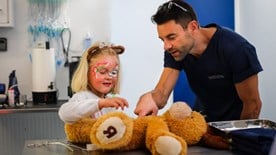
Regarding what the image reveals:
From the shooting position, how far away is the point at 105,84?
1.67 meters

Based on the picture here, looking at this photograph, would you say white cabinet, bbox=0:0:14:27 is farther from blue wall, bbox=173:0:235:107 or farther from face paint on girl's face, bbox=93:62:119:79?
face paint on girl's face, bbox=93:62:119:79

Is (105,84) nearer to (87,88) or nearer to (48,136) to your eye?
(87,88)

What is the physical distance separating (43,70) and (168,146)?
206 cm

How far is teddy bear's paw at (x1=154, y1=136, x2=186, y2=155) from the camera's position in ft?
3.40

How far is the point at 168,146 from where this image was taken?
1.04m

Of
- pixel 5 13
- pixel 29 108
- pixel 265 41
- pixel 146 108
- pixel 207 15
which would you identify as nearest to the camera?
pixel 146 108

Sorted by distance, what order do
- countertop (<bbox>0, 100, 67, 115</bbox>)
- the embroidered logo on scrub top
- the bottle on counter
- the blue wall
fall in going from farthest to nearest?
the blue wall
the bottle on counter
countertop (<bbox>0, 100, 67, 115</bbox>)
the embroidered logo on scrub top

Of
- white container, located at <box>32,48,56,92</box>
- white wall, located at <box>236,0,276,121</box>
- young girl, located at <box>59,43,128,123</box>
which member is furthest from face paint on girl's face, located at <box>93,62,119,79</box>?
white wall, located at <box>236,0,276,121</box>

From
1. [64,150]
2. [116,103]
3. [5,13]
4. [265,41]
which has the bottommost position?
[64,150]

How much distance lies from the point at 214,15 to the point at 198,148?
2285mm

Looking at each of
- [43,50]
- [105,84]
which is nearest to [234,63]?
[105,84]

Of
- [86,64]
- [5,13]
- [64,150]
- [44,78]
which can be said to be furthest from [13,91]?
[64,150]

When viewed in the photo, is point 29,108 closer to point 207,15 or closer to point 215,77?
point 215,77

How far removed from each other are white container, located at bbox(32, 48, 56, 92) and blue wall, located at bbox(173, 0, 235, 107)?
1.02 metres
